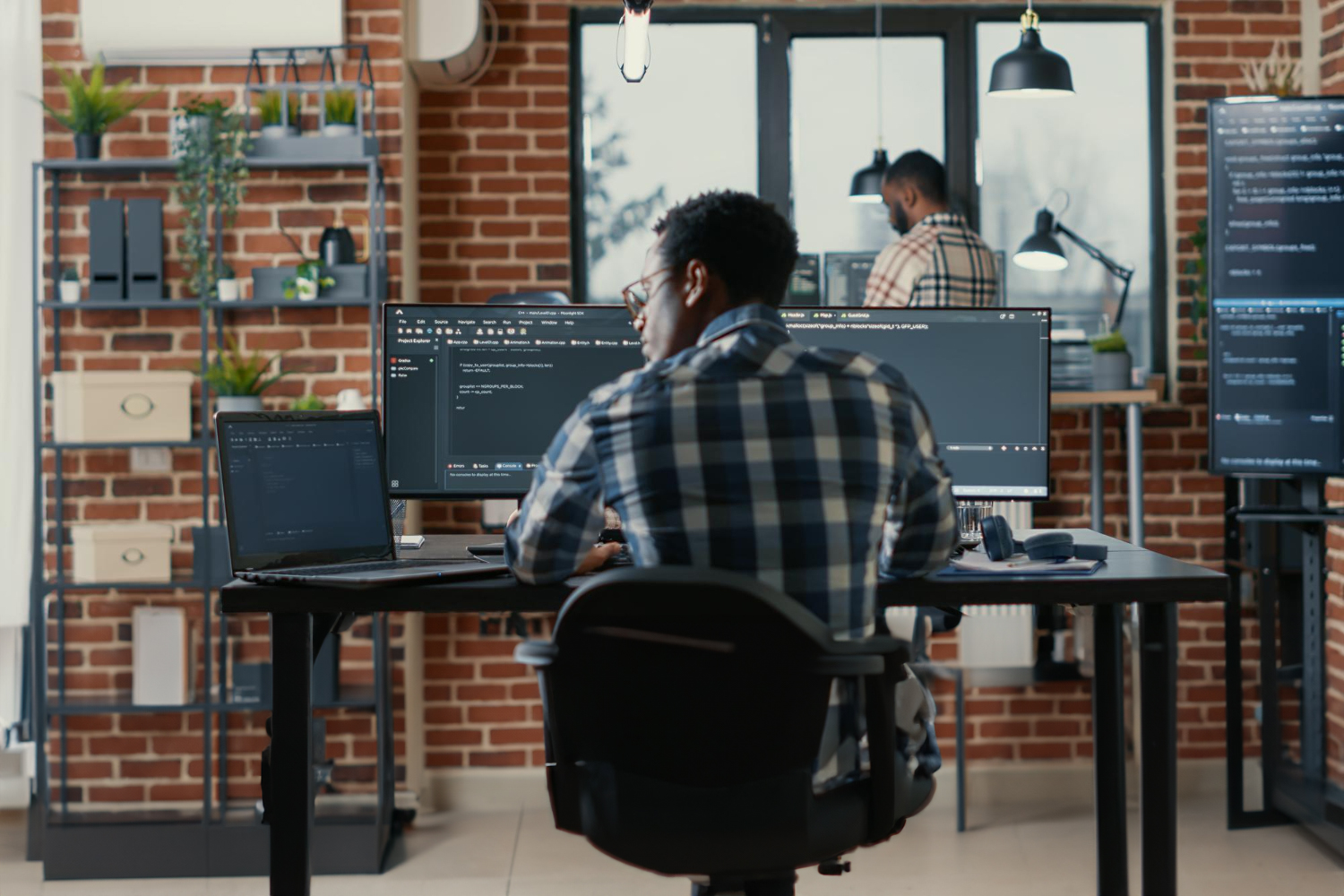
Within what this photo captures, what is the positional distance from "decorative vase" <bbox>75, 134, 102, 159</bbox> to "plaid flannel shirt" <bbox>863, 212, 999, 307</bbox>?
2.01 m

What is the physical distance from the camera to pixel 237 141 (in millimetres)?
3289

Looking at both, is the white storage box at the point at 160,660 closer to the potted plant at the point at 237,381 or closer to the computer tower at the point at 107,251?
the potted plant at the point at 237,381

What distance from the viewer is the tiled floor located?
312 centimetres

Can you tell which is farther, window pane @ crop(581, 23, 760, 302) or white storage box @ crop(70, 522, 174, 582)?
window pane @ crop(581, 23, 760, 302)

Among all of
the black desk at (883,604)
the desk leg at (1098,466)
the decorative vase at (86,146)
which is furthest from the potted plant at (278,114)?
the desk leg at (1098,466)

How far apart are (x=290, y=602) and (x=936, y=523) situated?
2.94 ft

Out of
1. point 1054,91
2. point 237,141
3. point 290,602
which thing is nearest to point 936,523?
point 290,602

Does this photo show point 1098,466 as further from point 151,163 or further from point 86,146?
point 86,146

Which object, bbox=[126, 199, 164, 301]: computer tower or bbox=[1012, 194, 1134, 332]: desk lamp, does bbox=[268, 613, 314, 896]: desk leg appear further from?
bbox=[1012, 194, 1134, 332]: desk lamp

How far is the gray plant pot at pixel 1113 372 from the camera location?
3566 millimetres

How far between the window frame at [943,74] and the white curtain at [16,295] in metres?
1.45

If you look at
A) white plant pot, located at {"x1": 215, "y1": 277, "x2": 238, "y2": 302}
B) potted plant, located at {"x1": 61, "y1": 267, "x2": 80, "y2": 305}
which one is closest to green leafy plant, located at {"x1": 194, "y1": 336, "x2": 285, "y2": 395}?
white plant pot, located at {"x1": 215, "y1": 277, "x2": 238, "y2": 302}

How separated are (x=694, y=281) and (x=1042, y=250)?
7.27ft

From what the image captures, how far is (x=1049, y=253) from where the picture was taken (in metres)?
3.71
